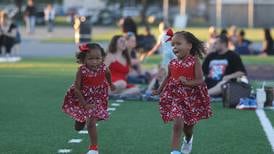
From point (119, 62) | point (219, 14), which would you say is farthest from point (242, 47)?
point (219, 14)

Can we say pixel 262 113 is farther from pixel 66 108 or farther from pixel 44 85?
pixel 44 85

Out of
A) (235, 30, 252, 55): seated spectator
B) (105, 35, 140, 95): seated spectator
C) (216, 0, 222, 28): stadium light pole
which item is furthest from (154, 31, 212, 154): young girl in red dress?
(216, 0, 222, 28): stadium light pole

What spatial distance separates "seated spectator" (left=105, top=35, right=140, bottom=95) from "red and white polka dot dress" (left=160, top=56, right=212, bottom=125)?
679cm

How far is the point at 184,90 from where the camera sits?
9.46m

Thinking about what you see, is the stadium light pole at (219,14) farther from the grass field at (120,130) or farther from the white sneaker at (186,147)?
the white sneaker at (186,147)

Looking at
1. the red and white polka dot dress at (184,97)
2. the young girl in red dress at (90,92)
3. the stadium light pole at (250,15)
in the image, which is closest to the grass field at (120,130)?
the young girl in red dress at (90,92)

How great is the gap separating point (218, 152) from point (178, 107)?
38.0 inches

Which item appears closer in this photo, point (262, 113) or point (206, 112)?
point (206, 112)

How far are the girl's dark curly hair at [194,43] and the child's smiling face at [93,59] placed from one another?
976mm

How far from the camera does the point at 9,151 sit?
9938mm

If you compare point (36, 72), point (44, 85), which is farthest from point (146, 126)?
point (36, 72)

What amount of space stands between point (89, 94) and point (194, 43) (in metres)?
1.37

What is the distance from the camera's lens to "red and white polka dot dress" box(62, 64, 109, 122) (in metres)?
9.76

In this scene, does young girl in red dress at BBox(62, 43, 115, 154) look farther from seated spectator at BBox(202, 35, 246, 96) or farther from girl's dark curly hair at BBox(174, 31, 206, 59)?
seated spectator at BBox(202, 35, 246, 96)
